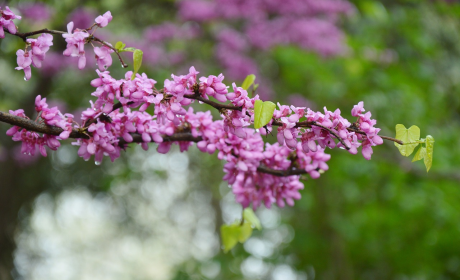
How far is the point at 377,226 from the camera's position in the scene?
4.19 meters

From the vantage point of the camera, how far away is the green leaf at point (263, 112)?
89 centimetres

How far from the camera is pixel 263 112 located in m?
0.90

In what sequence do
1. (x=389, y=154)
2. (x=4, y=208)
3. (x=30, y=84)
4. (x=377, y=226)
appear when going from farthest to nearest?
1. (x=30, y=84)
2. (x=4, y=208)
3. (x=377, y=226)
4. (x=389, y=154)

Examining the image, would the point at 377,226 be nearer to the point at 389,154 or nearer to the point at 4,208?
the point at 389,154

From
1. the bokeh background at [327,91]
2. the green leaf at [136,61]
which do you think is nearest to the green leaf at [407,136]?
the green leaf at [136,61]

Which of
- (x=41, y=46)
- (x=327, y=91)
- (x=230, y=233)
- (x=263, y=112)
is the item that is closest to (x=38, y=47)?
(x=41, y=46)

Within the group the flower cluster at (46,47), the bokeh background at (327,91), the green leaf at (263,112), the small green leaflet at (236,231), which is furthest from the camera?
the bokeh background at (327,91)

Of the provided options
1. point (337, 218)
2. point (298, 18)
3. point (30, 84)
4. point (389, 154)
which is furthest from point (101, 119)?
point (30, 84)

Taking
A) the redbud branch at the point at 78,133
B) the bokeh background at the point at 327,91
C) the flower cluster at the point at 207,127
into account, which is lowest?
the bokeh background at the point at 327,91

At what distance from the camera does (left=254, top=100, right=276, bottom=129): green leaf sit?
0.89m

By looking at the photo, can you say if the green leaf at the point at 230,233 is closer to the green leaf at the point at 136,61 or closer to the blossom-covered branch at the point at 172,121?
the blossom-covered branch at the point at 172,121

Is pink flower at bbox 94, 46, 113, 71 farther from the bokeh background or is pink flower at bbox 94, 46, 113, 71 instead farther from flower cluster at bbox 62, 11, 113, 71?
the bokeh background

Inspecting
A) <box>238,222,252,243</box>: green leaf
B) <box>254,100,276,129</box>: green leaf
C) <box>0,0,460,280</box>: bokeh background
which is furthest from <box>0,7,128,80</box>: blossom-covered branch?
<box>0,0,460,280</box>: bokeh background

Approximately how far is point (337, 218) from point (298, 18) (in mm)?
2120
